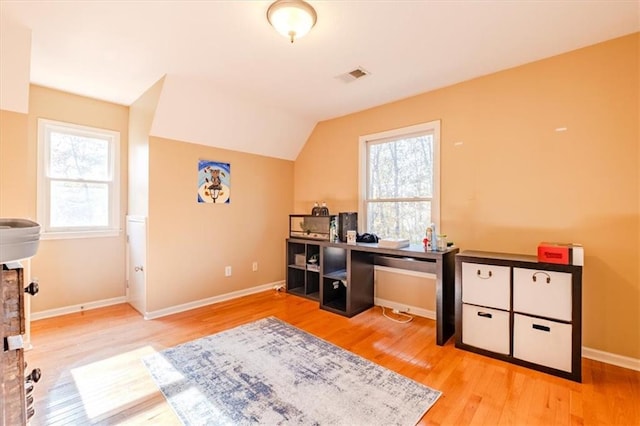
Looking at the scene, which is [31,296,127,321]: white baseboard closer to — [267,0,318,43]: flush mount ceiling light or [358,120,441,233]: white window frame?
[358,120,441,233]: white window frame

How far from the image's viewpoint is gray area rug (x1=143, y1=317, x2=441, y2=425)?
1.68 metres

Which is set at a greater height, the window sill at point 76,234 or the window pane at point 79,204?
the window pane at point 79,204

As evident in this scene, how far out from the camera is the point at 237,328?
2916mm

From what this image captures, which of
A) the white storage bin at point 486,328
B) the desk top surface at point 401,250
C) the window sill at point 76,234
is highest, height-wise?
the window sill at point 76,234

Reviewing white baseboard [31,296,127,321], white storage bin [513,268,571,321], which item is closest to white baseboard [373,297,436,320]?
white storage bin [513,268,571,321]

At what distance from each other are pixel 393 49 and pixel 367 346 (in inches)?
101

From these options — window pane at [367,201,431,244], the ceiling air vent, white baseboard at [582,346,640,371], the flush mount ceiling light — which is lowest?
white baseboard at [582,346,640,371]

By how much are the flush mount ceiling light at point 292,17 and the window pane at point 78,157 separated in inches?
113

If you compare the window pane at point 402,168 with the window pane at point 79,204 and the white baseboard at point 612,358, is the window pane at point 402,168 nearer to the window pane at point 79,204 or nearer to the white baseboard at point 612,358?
the white baseboard at point 612,358

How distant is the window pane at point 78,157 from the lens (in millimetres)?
3219

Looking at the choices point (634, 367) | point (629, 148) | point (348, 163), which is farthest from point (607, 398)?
point (348, 163)

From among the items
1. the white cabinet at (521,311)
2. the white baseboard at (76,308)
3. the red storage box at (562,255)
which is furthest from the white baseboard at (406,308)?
the white baseboard at (76,308)

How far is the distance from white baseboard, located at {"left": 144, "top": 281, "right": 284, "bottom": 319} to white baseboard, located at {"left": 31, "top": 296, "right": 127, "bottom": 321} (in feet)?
2.71

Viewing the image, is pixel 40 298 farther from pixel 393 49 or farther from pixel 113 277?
pixel 393 49
